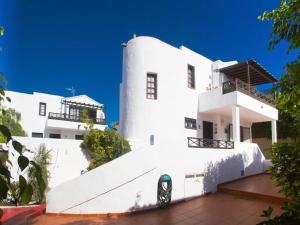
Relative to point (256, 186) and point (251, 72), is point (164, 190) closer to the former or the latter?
point (256, 186)

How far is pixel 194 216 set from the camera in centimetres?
805

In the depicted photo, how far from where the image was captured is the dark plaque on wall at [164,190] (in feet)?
30.4

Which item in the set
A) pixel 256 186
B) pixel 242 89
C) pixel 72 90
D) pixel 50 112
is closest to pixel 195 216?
pixel 256 186

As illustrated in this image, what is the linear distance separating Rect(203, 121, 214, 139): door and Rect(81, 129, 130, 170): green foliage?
6155 mm

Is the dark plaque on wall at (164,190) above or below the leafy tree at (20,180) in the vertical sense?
below

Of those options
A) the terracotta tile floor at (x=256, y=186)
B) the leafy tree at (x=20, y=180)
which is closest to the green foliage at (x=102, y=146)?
the terracotta tile floor at (x=256, y=186)

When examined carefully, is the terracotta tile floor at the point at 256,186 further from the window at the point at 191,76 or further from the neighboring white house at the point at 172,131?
the window at the point at 191,76

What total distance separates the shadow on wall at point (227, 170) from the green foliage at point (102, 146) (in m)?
4.63

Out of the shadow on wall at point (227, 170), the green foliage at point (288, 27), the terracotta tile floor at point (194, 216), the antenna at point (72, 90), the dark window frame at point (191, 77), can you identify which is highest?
the antenna at point (72, 90)

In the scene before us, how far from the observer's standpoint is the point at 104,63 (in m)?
24.2

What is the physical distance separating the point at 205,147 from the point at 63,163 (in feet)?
23.4

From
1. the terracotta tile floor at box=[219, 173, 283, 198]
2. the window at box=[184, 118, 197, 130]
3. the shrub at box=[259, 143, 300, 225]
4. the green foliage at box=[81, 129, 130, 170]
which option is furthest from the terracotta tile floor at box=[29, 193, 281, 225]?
the window at box=[184, 118, 197, 130]

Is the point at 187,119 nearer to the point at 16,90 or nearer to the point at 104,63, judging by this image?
the point at 104,63

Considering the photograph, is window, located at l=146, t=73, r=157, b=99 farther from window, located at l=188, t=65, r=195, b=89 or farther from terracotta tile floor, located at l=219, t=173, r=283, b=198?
terracotta tile floor, located at l=219, t=173, r=283, b=198
